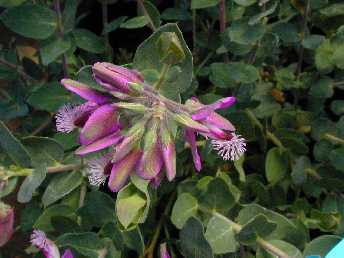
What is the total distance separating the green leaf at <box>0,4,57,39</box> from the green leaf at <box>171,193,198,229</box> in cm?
27

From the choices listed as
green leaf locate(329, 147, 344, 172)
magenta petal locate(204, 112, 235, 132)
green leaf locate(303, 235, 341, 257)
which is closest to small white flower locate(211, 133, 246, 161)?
magenta petal locate(204, 112, 235, 132)

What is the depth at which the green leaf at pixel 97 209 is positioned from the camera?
2.65ft

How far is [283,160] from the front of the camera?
976 mm

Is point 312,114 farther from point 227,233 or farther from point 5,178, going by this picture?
point 5,178

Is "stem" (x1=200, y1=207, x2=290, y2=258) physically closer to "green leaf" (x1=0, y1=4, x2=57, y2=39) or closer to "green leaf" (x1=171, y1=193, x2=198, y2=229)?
"green leaf" (x1=171, y1=193, x2=198, y2=229)

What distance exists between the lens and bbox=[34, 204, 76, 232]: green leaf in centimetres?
85

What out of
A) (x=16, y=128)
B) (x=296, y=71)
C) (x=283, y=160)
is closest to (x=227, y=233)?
(x=283, y=160)

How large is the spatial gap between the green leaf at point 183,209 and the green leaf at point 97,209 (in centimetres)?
8

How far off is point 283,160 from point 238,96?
0.38 ft

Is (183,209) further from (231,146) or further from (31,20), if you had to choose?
(31,20)

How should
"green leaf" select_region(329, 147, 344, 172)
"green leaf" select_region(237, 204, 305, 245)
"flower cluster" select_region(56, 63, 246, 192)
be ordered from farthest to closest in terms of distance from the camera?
"green leaf" select_region(329, 147, 344, 172) < "green leaf" select_region(237, 204, 305, 245) < "flower cluster" select_region(56, 63, 246, 192)

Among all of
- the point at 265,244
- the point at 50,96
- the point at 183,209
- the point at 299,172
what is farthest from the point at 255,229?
the point at 50,96

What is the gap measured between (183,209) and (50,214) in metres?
0.17

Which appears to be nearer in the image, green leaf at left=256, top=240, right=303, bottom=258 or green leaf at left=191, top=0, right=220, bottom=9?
green leaf at left=256, top=240, right=303, bottom=258
